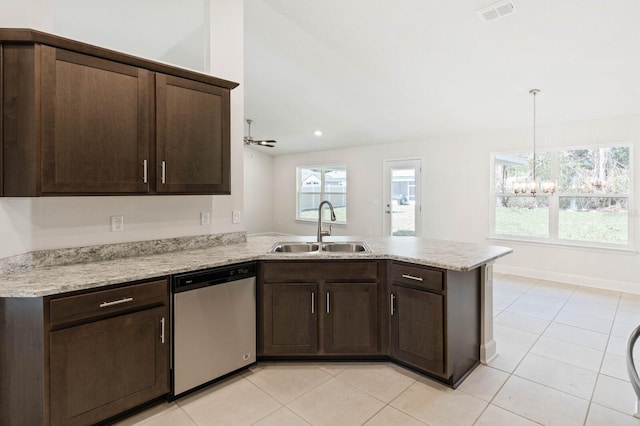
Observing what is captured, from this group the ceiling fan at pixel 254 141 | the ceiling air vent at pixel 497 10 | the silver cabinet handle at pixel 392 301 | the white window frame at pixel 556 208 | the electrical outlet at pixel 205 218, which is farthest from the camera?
the ceiling fan at pixel 254 141

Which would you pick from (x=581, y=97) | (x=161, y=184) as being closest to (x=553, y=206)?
(x=581, y=97)

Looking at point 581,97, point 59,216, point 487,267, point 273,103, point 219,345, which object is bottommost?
point 219,345

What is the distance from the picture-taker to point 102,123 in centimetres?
203

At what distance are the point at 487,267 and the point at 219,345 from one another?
6.75ft

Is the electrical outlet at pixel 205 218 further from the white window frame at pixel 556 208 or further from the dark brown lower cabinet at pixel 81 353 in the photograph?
the white window frame at pixel 556 208

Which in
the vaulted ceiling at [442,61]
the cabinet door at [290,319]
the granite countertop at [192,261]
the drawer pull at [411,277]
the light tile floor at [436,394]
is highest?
the vaulted ceiling at [442,61]

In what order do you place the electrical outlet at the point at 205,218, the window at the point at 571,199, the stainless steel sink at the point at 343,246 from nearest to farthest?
the electrical outlet at the point at 205,218
the stainless steel sink at the point at 343,246
the window at the point at 571,199

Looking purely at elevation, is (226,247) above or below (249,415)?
above

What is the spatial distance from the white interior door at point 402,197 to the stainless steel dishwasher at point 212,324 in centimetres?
478

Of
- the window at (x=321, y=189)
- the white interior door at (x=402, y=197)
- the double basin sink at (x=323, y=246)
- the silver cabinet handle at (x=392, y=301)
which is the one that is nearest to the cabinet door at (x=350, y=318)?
the silver cabinet handle at (x=392, y=301)

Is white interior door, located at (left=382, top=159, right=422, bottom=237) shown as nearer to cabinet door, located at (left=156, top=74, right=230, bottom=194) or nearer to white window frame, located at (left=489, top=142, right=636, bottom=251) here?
white window frame, located at (left=489, top=142, right=636, bottom=251)

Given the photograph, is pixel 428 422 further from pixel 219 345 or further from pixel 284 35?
pixel 284 35

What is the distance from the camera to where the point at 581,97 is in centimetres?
407

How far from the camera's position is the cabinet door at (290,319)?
248 cm
